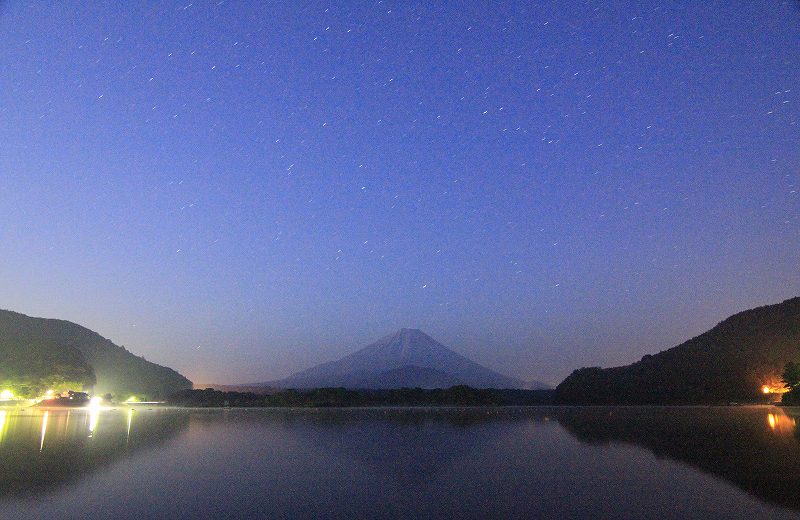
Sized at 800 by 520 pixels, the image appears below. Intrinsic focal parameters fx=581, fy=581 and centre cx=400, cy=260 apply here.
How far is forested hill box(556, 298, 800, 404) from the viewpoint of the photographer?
46688 mm

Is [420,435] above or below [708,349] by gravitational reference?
below

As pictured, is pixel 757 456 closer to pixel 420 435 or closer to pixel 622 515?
pixel 622 515

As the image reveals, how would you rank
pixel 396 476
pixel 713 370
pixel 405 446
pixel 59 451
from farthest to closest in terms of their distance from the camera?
pixel 713 370
pixel 405 446
pixel 59 451
pixel 396 476

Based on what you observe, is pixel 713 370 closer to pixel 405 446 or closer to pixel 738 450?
pixel 738 450

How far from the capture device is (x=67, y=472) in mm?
9125

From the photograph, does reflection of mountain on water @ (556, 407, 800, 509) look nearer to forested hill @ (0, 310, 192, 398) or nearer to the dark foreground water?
the dark foreground water

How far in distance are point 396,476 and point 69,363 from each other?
47.6 metres

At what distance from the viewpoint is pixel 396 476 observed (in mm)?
9273

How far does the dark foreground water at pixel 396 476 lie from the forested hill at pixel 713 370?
33913 millimetres

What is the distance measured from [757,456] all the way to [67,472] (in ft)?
41.1

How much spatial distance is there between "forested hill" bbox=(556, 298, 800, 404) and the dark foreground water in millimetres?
33913

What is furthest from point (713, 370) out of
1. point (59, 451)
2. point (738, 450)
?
point (59, 451)

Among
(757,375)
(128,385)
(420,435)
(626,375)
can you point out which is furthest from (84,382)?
(757,375)

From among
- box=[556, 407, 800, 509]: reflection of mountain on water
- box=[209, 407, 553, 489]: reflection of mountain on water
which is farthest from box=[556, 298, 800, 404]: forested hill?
box=[209, 407, 553, 489]: reflection of mountain on water
